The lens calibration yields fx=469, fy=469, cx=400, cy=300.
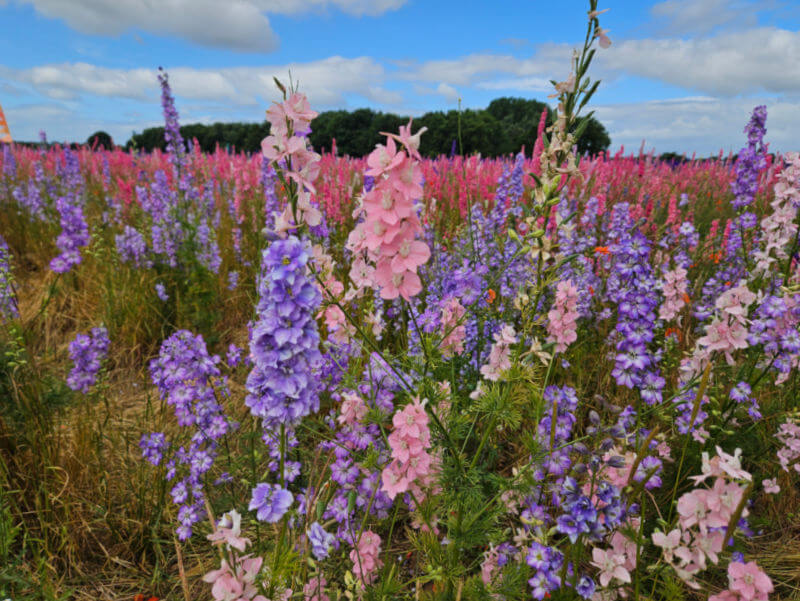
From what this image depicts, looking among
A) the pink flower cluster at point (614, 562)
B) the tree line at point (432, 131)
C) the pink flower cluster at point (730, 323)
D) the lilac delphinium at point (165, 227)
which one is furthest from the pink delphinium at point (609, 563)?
the tree line at point (432, 131)

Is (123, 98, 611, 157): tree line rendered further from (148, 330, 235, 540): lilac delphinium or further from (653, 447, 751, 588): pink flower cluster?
(653, 447, 751, 588): pink flower cluster

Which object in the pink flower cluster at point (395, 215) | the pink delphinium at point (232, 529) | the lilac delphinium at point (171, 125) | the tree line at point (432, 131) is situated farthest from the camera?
the tree line at point (432, 131)

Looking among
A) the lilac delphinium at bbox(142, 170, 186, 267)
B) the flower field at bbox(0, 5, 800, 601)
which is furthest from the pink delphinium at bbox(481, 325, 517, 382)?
the lilac delphinium at bbox(142, 170, 186, 267)

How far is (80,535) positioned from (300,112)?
253 centimetres

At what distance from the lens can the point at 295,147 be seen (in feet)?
4.28

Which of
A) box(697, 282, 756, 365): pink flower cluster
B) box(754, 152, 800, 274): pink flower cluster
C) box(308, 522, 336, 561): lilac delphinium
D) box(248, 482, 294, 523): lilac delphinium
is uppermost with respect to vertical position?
box(754, 152, 800, 274): pink flower cluster

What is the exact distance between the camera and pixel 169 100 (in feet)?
17.9

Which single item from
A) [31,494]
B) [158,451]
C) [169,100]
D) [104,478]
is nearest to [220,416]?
[158,451]

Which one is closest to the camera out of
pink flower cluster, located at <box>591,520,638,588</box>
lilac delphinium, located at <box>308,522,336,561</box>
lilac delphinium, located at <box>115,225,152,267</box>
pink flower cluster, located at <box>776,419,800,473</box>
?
lilac delphinium, located at <box>308,522,336,561</box>

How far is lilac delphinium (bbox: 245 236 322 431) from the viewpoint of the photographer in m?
1.12

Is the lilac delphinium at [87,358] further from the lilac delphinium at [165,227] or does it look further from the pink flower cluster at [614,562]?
the pink flower cluster at [614,562]

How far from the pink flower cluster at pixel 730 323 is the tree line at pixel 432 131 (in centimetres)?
917

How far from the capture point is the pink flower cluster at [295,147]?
1302mm

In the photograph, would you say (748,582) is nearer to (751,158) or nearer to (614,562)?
(614,562)
